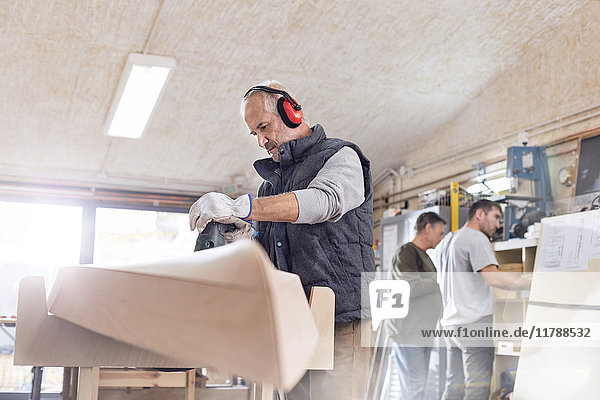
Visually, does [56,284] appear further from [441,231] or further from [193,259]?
[441,231]

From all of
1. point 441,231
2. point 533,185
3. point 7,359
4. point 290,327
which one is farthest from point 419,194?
point 290,327

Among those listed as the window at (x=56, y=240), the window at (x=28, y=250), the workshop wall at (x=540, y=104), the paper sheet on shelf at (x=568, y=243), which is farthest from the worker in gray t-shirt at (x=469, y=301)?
the window at (x=28, y=250)

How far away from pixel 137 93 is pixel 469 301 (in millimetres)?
3102

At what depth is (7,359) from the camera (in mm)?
6844

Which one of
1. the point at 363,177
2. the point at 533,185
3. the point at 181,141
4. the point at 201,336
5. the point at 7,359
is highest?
the point at 181,141

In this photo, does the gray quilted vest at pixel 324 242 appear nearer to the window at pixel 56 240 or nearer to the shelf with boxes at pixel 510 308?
the shelf with boxes at pixel 510 308

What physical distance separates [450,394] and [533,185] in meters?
1.87

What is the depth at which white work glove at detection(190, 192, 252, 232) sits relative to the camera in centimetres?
131

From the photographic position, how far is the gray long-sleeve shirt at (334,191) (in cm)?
140

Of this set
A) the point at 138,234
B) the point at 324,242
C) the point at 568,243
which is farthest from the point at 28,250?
the point at 324,242

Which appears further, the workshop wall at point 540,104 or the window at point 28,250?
the window at point 28,250

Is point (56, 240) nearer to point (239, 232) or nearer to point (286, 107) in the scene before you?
point (286, 107)

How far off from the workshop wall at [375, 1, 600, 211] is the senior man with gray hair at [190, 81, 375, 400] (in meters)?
3.40

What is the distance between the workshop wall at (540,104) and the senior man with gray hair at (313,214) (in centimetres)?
340
